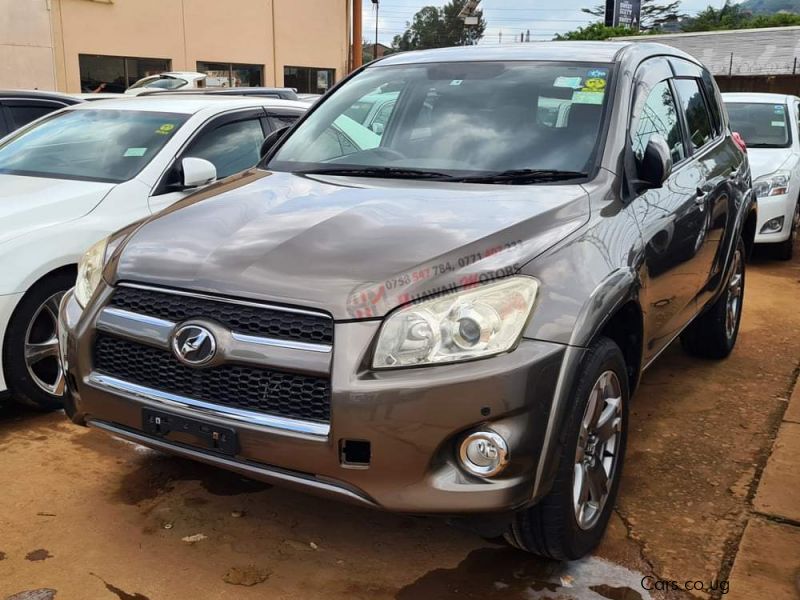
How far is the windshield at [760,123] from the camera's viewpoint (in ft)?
28.5

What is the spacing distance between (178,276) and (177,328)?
0.18 metres

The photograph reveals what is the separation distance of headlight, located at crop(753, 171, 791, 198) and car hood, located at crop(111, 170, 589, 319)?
18.6 feet

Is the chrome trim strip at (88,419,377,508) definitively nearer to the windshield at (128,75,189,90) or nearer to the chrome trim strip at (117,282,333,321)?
the chrome trim strip at (117,282,333,321)

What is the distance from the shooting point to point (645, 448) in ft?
12.6

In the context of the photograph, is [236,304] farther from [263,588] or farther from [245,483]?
[245,483]

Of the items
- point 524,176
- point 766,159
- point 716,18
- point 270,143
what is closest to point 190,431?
point 524,176

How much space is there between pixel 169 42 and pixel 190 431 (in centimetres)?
2168

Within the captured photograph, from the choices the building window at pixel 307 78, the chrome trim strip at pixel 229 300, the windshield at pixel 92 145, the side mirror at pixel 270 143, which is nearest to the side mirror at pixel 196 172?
the windshield at pixel 92 145

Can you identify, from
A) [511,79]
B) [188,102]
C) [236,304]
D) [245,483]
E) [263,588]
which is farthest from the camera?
[188,102]

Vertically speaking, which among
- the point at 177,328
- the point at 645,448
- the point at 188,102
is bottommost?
the point at 645,448

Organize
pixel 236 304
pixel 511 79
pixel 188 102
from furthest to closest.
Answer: pixel 188 102, pixel 511 79, pixel 236 304

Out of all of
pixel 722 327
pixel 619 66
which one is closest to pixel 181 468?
pixel 619 66

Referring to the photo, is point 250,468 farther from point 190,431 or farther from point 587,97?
point 587,97

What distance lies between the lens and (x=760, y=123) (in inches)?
351
